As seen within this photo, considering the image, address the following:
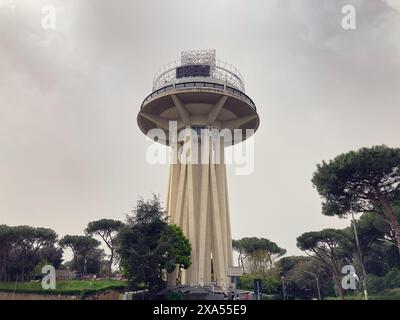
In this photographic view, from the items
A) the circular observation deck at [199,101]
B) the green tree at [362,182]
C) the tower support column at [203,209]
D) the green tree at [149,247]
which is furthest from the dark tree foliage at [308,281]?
the green tree at [149,247]

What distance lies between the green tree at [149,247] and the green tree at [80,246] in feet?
161

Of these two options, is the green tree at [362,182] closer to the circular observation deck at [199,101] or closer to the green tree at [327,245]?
the circular observation deck at [199,101]

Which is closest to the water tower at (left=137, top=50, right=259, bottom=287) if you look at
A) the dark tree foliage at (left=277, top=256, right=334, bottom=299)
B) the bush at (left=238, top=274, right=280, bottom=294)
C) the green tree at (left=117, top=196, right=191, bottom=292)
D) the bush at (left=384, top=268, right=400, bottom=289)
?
the green tree at (left=117, top=196, right=191, bottom=292)

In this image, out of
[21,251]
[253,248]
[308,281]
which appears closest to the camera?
[21,251]

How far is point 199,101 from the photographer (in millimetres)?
48125

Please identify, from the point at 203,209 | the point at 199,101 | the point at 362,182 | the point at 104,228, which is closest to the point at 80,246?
the point at 104,228

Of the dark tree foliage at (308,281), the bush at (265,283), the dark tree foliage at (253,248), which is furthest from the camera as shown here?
the dark tree foliage at (253,248)

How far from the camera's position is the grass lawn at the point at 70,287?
4944 cm

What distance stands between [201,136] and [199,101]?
5509mm

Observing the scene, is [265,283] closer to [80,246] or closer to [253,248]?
[253,248]

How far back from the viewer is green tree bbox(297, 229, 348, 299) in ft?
211
